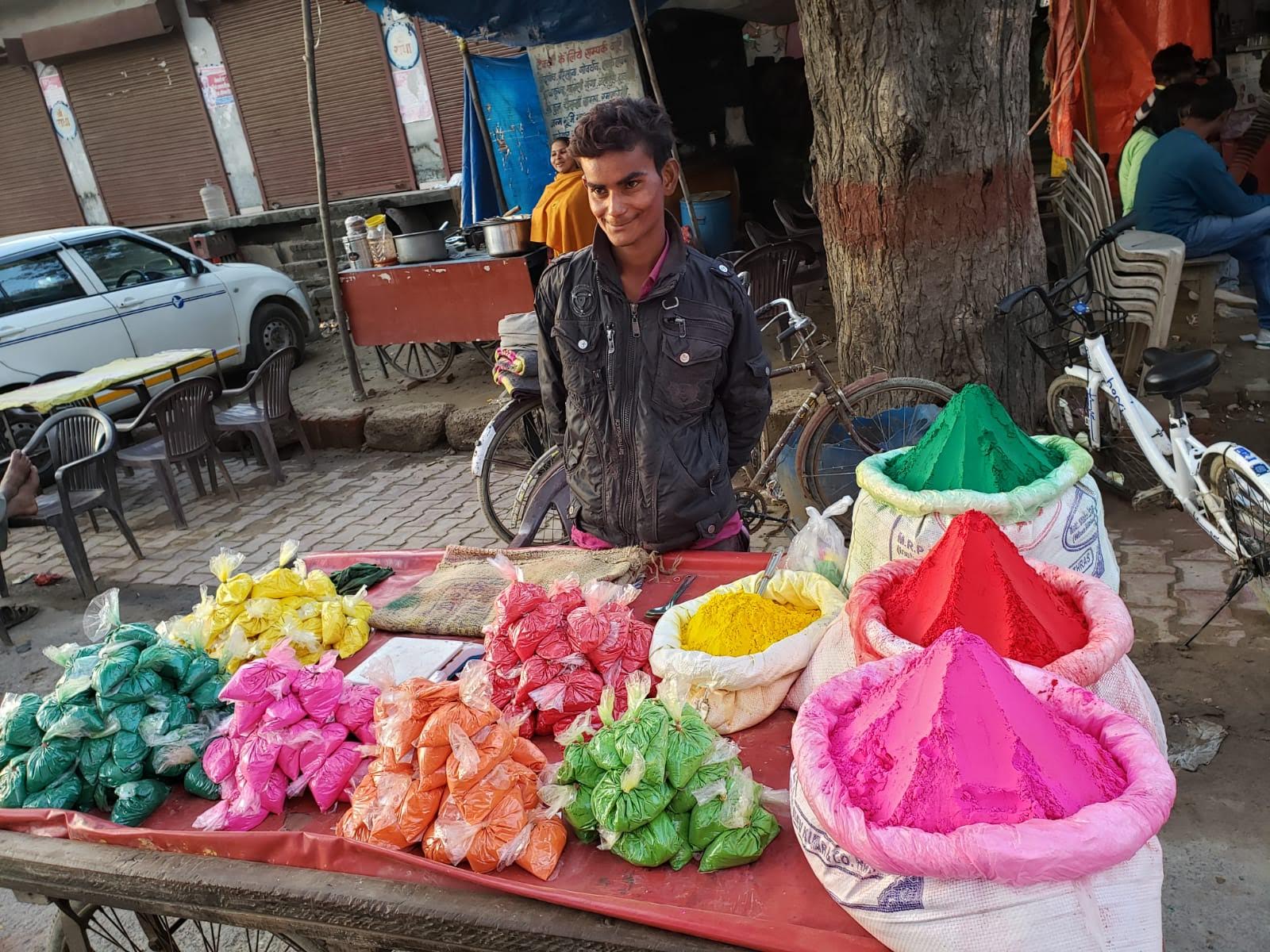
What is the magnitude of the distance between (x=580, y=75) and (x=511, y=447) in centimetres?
377

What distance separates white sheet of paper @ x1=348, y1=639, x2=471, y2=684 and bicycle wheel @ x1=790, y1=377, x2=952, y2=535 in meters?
2.22

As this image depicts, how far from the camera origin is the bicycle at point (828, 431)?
3.82 metres

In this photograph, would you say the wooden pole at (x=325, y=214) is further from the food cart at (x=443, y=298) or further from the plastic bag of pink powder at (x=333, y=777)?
the plastic bag of pink powder at (x=333, y=777)

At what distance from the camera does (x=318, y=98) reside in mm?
9531

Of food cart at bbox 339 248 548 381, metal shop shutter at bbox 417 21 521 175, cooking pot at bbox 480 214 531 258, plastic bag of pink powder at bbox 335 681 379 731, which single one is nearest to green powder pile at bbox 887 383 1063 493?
plastic bag of pink powder at bbox 335 681 379 731

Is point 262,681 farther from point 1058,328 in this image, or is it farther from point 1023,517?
point 1058,328

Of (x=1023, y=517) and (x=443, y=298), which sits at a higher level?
(x=443, y=298)

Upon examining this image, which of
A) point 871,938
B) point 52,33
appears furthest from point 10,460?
point 52,33

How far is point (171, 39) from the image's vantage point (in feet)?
35.4

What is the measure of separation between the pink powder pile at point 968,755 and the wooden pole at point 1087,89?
5815 millimetres

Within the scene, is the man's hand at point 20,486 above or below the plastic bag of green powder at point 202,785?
above

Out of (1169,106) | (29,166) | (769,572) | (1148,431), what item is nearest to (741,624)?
(769,572)

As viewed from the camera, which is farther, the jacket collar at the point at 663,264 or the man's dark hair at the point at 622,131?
the jacket collar at the point at 663,264

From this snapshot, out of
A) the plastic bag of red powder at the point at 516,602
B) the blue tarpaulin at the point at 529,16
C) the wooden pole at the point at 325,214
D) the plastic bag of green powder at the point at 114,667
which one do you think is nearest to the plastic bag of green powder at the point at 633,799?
the plastic bag of red powder at the point at 516,602
